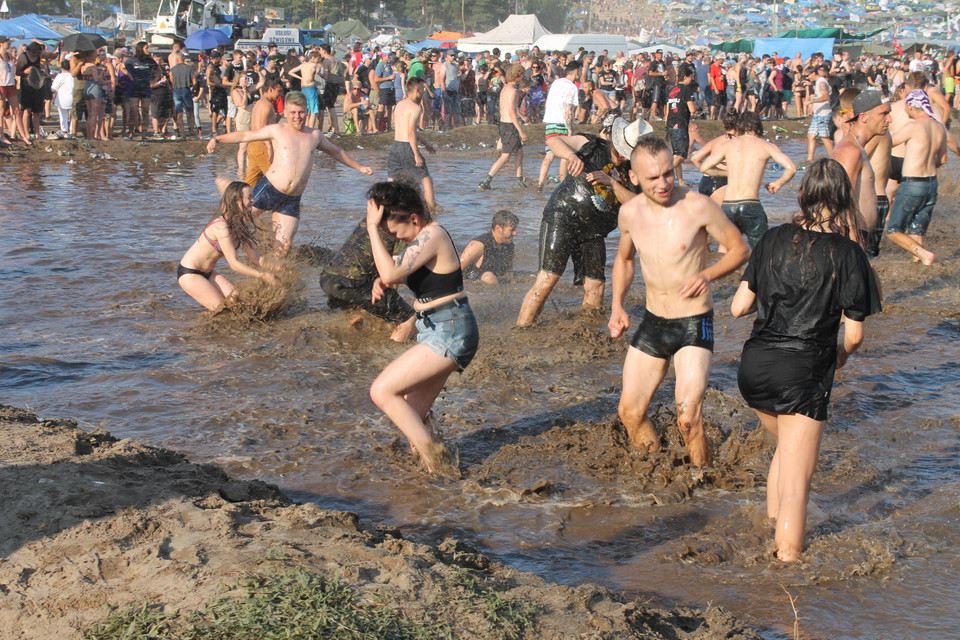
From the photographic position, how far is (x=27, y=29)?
39438mm

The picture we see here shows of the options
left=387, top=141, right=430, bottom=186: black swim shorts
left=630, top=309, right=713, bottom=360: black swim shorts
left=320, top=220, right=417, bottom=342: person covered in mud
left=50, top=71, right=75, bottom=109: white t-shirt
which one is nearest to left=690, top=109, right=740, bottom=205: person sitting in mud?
left=320, top=220, right=417, bottom=342: person covered in mud

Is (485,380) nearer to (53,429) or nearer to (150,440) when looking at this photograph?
(150,440)

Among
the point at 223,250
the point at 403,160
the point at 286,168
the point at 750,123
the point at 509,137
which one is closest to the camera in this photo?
the point at 223,250

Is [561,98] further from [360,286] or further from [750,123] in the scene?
[360,286]

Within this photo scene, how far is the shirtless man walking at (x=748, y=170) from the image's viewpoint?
7.79 metres

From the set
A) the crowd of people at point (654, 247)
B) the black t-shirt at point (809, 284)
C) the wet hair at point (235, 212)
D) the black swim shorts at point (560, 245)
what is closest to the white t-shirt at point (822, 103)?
the crowd of people at point (654, 247)

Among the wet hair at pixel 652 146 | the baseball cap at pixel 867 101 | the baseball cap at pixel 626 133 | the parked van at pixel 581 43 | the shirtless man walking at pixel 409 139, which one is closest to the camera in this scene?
the wet hair at pixel 652 146

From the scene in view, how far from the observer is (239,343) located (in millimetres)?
7191

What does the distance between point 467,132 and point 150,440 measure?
16.8 m

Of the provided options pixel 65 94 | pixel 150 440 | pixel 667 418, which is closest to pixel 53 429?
pixel 150 440

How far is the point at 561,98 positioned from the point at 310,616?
36.4ft

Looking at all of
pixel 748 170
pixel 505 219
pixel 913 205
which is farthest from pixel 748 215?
pixel 505 219

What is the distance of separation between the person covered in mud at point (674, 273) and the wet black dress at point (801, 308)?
28.9 inches

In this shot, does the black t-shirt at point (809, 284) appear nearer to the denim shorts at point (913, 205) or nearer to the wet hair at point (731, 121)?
the wet hair at point (731, 121)
